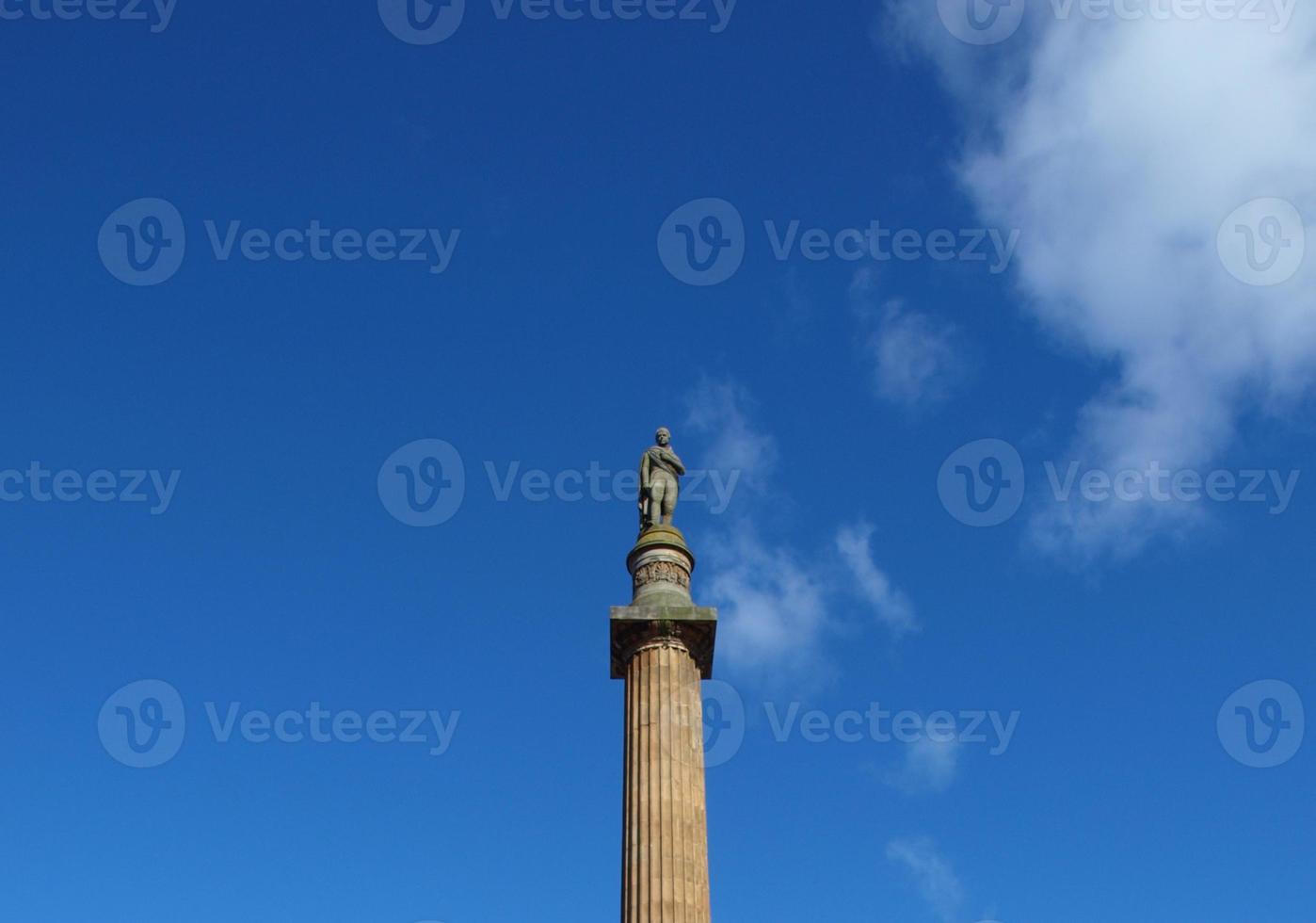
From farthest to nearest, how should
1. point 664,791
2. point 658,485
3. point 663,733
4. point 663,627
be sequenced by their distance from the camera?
1. point 658,485
2. point 663,627
3. point 663,733
4. point 664,791

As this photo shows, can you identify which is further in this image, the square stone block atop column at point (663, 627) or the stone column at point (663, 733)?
the square stone block atop column at point (663, 627)

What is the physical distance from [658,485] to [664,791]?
18.6ft

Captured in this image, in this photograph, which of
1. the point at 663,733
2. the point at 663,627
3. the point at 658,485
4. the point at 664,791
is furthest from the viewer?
the point at 658,485

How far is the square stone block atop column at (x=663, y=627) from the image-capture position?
20.9m

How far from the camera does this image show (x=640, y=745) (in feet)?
65.9

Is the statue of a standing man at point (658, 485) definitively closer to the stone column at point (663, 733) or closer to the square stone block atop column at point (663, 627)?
the stone column at point (663, 733)

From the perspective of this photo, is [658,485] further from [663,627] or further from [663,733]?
[663,733]

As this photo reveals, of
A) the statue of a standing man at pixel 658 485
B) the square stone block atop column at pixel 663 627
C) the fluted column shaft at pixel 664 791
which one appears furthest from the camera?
the statue of a standing man at pixel 658 485

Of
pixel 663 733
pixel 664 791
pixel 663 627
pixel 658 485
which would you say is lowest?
pixel 664 791

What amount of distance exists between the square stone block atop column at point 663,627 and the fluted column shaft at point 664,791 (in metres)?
0.13

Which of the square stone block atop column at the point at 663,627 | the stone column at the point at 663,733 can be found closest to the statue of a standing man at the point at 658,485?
the stone column at the point at 663,733

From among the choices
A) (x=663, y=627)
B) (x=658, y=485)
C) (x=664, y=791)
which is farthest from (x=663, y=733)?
(x=658, y=485)

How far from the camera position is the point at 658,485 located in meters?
23.2

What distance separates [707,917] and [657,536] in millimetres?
6139
